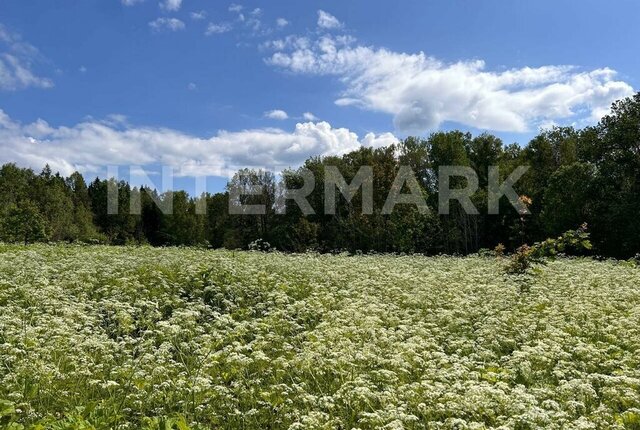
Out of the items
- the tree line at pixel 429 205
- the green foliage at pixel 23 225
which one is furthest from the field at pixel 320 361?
the green foliage at pixel 23 225

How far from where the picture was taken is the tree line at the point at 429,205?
36.1 metres

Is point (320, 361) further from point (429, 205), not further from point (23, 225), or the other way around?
point (429, 205)

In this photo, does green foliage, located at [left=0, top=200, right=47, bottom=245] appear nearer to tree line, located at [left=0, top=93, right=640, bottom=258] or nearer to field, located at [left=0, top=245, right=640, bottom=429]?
tree line, located at [left=0, top=93, right=640, bottom=258]

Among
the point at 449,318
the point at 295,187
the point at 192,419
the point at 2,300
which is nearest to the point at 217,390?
the point at 192,419

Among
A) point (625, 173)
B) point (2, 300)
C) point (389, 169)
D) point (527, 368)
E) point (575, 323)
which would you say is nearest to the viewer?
point (527, 368)

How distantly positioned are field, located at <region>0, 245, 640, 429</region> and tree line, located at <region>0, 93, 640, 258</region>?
20.7 m

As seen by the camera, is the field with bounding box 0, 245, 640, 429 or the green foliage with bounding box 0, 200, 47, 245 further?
the green foliage with bounding box 0, 200, 47, 245

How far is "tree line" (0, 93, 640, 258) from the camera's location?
36.1 m

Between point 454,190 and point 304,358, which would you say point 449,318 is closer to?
point 304,358

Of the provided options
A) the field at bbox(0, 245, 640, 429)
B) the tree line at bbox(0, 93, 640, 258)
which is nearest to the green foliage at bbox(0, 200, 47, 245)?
the tree line at bbox(0, 93, 640, 258)

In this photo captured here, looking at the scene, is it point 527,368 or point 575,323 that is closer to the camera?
point 527,368

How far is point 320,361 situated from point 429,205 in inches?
1822

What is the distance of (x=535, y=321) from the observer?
8766 millimetres

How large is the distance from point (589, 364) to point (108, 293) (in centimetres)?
889
